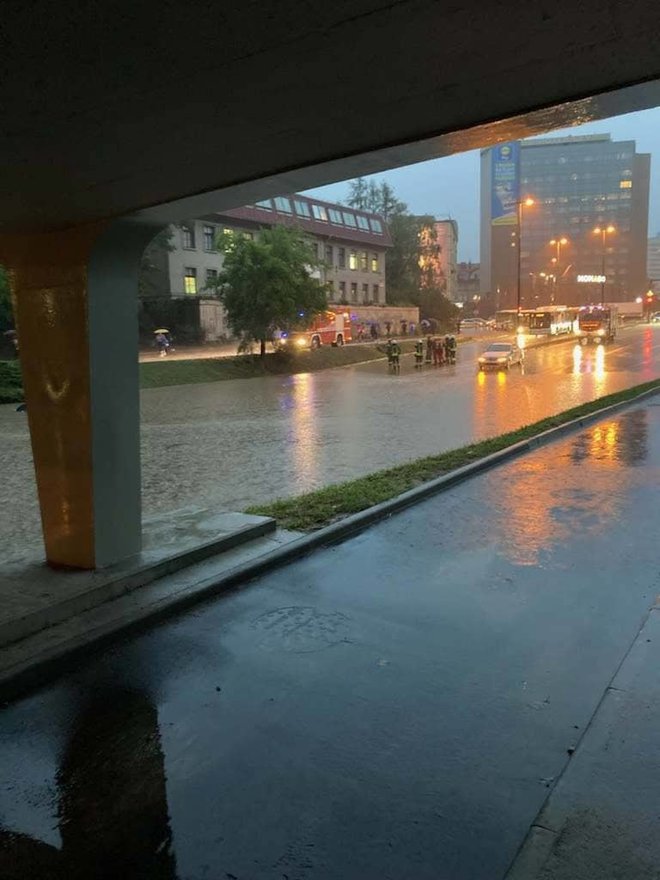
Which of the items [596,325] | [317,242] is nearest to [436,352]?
[596,325]

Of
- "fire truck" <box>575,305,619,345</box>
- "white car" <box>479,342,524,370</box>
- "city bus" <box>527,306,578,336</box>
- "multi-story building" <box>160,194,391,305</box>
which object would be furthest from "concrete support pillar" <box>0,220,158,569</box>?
"city bus" <box>527,306,578,336</box>

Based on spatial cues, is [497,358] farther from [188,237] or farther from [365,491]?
[188,237]

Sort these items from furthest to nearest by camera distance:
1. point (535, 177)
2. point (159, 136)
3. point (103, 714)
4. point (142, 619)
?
point (535, 177) < point (142, 619) < point (103, 714) < point (159, 136)

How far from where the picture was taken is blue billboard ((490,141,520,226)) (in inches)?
1725

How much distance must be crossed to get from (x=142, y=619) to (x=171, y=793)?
2018mm

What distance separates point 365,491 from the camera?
356 inches

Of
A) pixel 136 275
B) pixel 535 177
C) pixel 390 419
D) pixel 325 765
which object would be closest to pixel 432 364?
pixel 390 419

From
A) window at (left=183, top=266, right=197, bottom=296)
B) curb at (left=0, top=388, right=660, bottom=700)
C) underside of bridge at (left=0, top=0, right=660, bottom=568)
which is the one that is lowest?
curb at (left=0, top=388, right=660, bottom=700)

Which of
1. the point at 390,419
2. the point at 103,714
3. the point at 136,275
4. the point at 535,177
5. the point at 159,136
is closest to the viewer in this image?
the point at 159,136

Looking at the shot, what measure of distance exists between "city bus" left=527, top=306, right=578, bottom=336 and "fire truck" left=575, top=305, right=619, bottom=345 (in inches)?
128

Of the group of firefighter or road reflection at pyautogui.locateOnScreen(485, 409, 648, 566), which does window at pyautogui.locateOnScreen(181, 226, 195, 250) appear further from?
road reflection at pyautogui.locateOnScreen(485, 409, 648, 566)

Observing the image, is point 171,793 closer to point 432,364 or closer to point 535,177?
point 432,364

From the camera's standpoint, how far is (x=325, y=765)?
352 centimetres

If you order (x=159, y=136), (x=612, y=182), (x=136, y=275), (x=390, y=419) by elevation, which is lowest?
(x=390, y=419)
